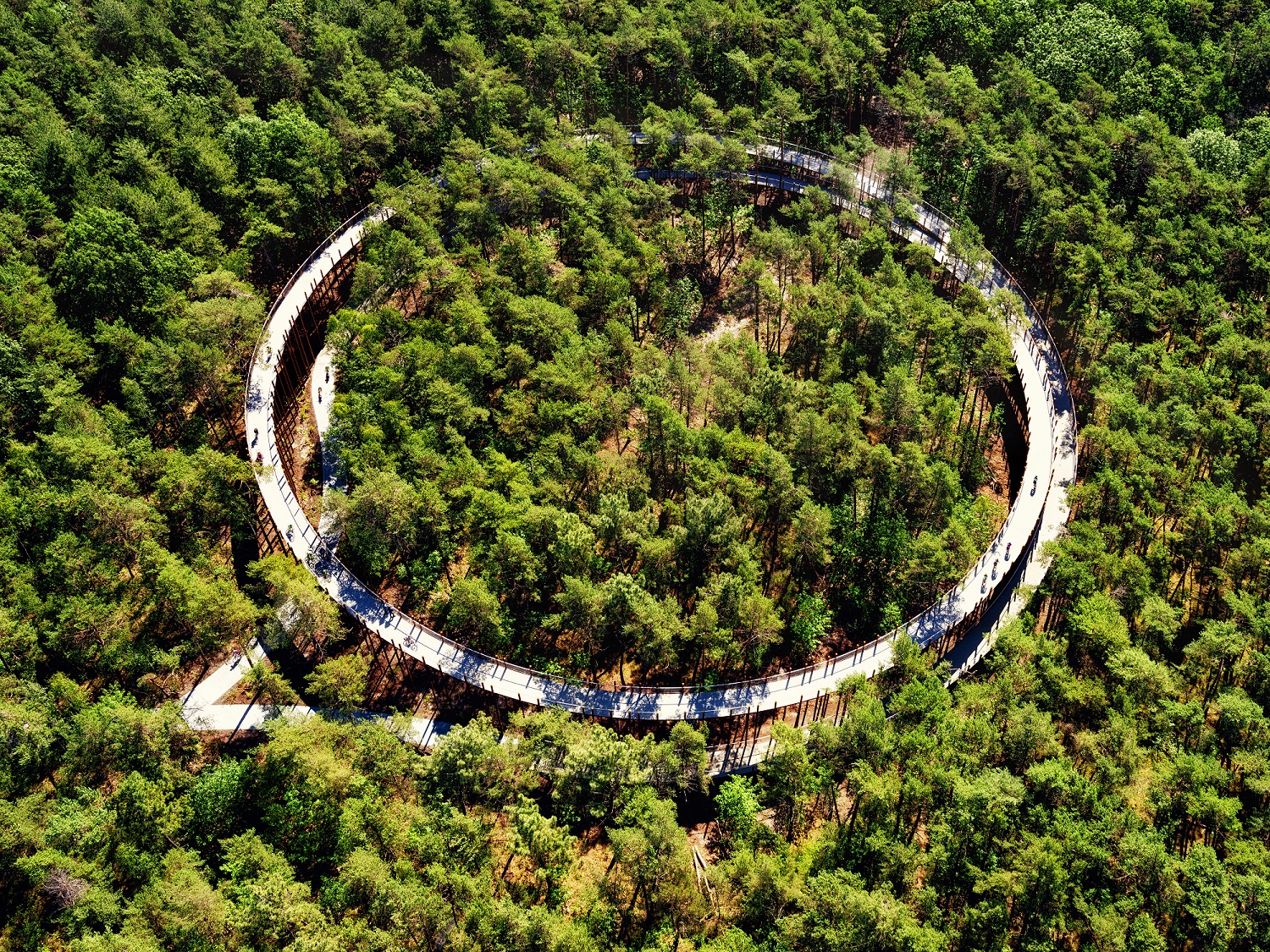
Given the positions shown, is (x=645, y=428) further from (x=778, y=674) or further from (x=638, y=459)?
(x=778, y=674)

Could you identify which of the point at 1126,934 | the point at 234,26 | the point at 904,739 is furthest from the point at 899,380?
the point at 234,26

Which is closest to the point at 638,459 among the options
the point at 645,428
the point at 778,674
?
the point at 645,428

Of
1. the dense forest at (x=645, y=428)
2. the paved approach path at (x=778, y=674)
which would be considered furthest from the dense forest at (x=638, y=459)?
the paved approach path at (x=778, y=674)

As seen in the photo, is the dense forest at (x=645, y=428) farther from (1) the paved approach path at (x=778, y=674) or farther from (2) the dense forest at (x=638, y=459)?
(1) the paved approach path at (x=778, y=674)

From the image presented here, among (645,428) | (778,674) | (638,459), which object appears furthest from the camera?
(645,428)

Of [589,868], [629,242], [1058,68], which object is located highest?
[1058,68]

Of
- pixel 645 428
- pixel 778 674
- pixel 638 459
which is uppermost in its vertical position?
pixel 645 428

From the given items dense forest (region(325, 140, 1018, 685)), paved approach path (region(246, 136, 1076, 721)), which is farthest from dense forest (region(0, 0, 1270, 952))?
paved approach path (region(246, 136, 1076, 721))

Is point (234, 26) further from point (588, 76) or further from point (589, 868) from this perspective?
point (589, 868)
